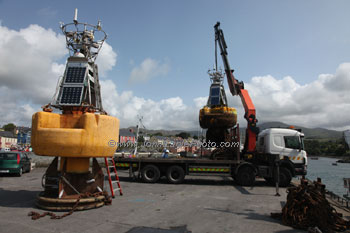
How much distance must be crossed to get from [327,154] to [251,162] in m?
143

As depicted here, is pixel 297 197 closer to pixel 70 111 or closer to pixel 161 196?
pixel 161 196

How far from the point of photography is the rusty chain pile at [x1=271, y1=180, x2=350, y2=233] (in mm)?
5457

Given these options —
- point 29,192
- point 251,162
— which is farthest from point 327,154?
point 29,192

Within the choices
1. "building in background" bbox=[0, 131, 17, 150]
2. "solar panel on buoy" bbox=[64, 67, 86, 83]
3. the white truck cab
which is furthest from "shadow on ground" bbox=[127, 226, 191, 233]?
"building in background" bbox=[0, 131, 17, 150]

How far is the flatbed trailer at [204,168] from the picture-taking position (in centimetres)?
1204

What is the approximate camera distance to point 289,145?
12219 millimetres

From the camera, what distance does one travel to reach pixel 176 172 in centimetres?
1278

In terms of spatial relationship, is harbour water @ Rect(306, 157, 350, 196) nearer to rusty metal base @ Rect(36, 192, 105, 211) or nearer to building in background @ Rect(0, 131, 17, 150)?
rusty metal base @ Rect(36, 192, 105, 211)

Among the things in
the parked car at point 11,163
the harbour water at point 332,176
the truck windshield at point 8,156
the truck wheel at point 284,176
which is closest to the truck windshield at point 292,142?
the truck wheel at point 284,176

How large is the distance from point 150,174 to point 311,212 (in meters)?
8.57

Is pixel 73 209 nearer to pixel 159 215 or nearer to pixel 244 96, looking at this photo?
pixel 159 215

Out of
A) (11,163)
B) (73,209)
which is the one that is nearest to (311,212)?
(73,209)

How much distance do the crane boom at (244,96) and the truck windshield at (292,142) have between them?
5.29 ft

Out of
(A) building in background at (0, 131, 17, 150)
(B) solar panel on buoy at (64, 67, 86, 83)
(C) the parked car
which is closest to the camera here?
(B) solar panel on buoy at (64, 67, 86, 83)
